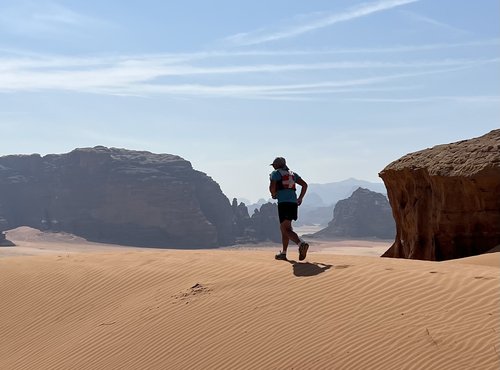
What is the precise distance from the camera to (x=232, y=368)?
6227mm

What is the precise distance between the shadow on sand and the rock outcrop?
93.4 m

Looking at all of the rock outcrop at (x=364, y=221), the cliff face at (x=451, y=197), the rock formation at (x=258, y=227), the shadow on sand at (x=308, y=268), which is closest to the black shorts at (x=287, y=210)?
the shadow on sand at (x=308, y=268)

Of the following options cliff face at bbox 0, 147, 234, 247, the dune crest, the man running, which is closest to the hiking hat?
the man running

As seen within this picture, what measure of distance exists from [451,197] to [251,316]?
23.7 feet

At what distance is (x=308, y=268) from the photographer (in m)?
8.81

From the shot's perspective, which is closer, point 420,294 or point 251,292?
point 420,294

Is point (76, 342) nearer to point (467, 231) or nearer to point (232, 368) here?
point (232, 368)

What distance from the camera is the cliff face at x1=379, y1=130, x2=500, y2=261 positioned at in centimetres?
1230

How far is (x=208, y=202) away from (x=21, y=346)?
8024cm

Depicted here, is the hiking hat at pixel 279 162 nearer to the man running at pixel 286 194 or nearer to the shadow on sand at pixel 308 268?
the man running at pixel 286 194

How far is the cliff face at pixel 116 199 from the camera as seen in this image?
268 feet

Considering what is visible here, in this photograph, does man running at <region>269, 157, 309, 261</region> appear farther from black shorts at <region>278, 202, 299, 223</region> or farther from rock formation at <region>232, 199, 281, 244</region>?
rock formation at <region>232, 199, 281, 244</region>

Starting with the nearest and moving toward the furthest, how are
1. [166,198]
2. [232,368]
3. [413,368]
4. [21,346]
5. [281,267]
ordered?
[413,368]
[232,368]
[21,346]
[281,267]
[166,198]

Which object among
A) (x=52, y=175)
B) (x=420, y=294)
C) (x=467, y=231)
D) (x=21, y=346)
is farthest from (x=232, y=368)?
(x=52, y=175)
